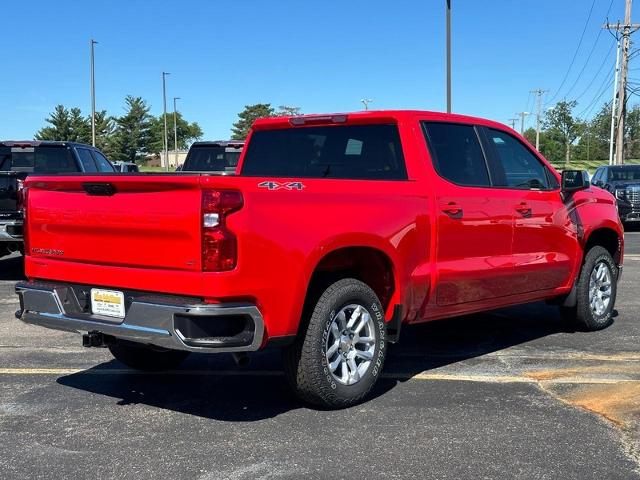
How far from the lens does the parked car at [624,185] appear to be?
1906 centimetres

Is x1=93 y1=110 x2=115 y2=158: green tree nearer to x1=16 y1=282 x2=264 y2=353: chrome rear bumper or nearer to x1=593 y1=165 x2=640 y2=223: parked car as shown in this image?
x1=593 y1=165 x2=640 y2=223: parked car

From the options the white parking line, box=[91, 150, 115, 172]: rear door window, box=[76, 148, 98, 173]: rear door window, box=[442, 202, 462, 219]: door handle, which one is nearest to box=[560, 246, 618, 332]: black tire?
the white parking line

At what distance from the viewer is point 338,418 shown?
14.5ft

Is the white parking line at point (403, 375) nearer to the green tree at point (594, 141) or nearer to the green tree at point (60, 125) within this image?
the green tree at point (60, 125)

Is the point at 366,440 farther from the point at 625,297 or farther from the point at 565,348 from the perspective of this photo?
the point at 625,297

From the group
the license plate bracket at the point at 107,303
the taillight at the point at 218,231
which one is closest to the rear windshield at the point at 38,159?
the license plate bracket at the point at 107,303

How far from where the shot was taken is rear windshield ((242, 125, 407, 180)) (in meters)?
5.33

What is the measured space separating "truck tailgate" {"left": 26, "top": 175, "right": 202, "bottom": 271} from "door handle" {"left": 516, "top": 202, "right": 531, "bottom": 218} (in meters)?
3.07

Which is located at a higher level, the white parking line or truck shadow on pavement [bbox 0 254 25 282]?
truck shadow on pavement [bbox 0 254 25 282]

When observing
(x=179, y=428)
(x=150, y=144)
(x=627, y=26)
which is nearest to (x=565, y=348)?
(x=179, y=428)

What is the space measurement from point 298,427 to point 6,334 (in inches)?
156

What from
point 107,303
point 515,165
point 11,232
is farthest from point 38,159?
point 515,165

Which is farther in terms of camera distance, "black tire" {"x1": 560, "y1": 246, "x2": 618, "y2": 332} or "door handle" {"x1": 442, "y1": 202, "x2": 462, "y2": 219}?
"black tire" {"x1": 560, "y1": 246, "x2": 618, "y2": 332}

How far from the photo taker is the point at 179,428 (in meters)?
4.25
